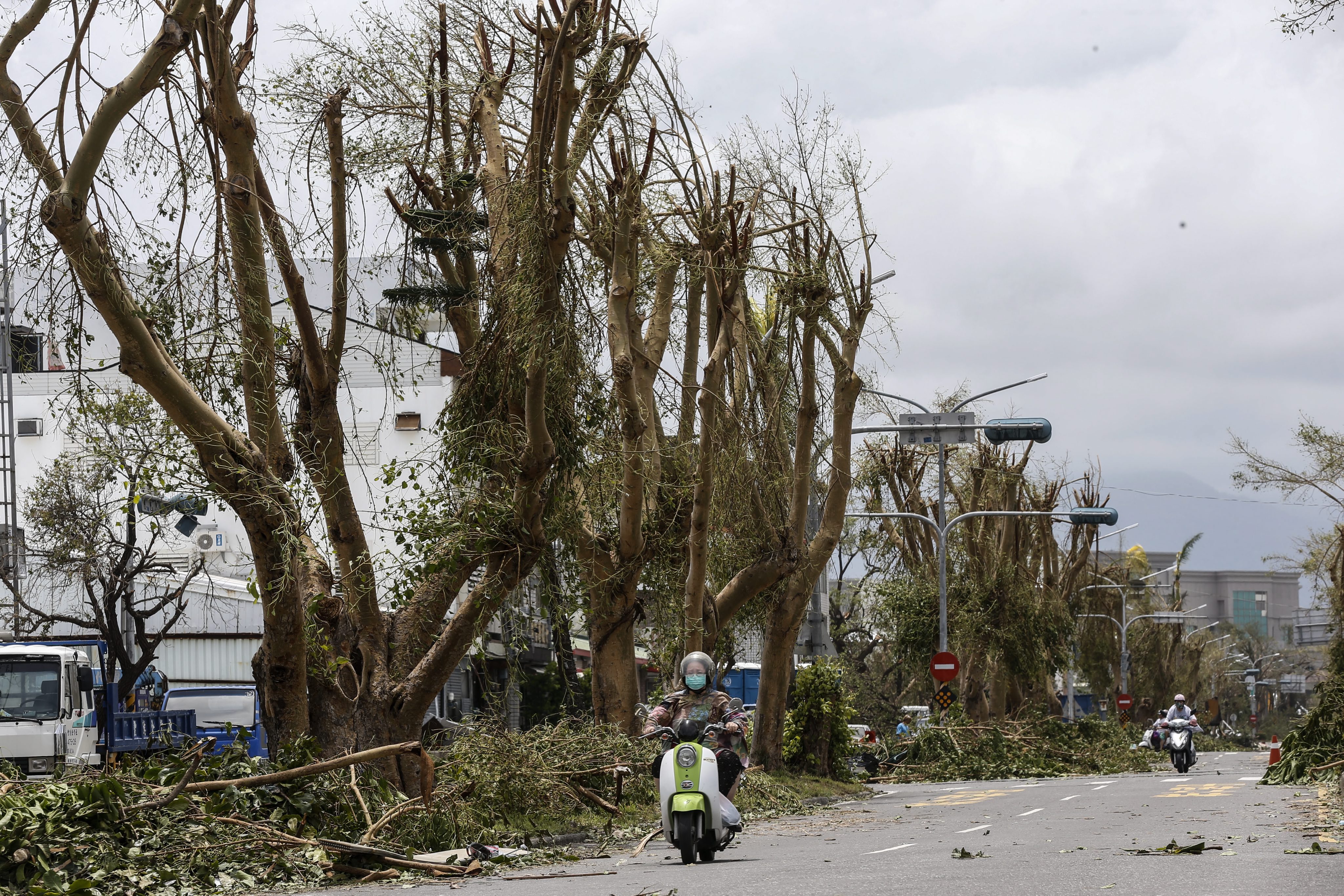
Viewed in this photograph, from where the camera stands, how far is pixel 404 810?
12992mm

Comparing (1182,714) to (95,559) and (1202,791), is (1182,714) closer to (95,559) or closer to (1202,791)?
(1202,791)

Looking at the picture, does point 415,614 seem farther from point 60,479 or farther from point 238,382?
point 60,479

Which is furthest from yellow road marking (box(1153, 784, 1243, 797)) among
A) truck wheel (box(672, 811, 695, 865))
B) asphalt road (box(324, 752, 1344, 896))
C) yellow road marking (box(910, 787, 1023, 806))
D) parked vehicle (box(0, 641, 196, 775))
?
parked vehicle (box(0, 641, 196, 775))

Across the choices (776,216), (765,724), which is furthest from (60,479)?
(776,216)

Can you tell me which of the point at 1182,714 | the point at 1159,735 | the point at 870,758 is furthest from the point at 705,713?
the point at 1159,735

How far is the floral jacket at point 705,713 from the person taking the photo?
42.2 feet

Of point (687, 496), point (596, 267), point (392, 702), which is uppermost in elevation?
point (596, 267)

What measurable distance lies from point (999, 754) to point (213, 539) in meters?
24.4

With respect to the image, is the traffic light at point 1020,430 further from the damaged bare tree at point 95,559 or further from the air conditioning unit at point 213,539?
the air conditioning unit at point 213,539

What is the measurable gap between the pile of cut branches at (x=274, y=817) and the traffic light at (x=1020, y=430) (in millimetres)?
14290

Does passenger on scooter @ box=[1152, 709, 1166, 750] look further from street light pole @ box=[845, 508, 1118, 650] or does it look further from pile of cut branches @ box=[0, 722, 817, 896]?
pile of cut branches @ box=[0, 722, 817, 896]

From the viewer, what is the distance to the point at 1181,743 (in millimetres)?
33781

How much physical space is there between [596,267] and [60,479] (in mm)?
21002

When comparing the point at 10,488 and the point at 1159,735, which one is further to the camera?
the point at 1159,735
